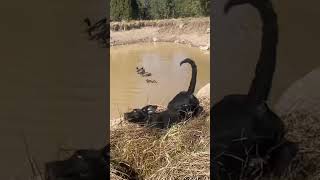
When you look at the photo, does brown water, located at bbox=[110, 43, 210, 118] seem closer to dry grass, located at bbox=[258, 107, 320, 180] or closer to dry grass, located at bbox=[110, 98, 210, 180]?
dry grass, located at bbox=[110, 98, 210, 180]

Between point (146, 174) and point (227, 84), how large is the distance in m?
0.39

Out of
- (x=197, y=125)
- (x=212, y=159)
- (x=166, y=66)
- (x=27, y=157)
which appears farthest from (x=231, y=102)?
(x=166, y=66)

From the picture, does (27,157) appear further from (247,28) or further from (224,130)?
(247,28)

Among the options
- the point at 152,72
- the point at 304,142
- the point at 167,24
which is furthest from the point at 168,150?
the point at 167,24

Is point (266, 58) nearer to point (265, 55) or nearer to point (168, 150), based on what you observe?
point (265, 55)

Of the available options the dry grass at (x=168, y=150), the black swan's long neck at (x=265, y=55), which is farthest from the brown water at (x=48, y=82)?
the black swan's long neck at (x=265, y=55)

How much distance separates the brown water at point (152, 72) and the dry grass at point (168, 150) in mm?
1621

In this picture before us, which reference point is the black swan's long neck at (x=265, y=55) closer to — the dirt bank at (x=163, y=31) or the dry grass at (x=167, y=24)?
the dirt bank at (x=163, y=31)

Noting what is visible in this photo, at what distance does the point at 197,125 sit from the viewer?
1.92 meters

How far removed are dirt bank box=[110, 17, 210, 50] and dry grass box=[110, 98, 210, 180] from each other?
352 inches

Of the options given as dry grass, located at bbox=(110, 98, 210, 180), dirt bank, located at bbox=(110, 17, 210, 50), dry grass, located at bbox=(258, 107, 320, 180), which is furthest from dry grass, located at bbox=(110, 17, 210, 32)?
dry grass, located at bbox=(258, 107, 320, 180)

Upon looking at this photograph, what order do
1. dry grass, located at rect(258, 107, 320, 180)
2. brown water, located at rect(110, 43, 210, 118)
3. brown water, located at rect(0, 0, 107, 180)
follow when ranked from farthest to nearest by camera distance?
brown water, located at rect(110, 43, 210, 118), dry grass, located at rect(258, 107, 320, 180), brown water, located at rect(0, 0, 107, 180)

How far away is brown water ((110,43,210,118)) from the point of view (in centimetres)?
544

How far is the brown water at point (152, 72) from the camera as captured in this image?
17.9 ft
